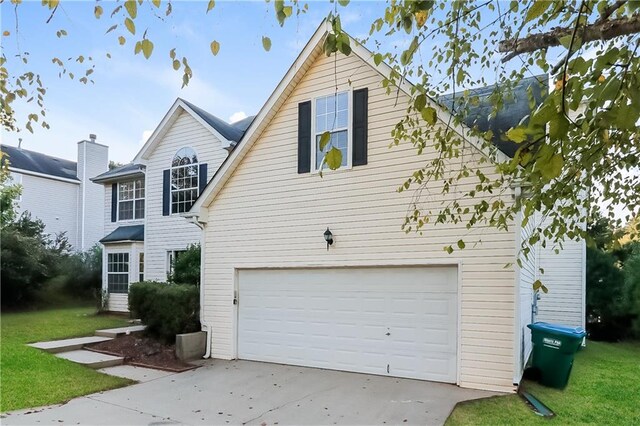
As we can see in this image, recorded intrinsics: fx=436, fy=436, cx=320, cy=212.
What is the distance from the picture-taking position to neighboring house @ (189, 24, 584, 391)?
7.32 meters

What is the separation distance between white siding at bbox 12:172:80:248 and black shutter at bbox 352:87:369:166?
1922 cm

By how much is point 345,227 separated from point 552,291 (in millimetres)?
7642

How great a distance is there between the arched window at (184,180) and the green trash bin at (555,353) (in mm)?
11124

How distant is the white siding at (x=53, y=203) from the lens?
21625 mm

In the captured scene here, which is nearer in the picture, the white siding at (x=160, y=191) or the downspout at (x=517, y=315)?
the downspout at (x=517, y=315)

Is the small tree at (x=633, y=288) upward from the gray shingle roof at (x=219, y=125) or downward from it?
downward

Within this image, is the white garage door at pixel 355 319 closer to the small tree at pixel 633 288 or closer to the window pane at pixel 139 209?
the window pane at pixel 139 209

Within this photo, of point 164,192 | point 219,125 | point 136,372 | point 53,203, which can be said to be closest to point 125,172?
point 164,192

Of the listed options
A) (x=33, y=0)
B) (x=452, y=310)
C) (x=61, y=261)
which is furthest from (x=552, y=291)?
(x=61, y=261)

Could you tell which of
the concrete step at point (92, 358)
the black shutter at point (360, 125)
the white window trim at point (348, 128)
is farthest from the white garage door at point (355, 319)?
the concrete step at point (92, 358)

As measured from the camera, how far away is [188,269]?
12414 millimetres

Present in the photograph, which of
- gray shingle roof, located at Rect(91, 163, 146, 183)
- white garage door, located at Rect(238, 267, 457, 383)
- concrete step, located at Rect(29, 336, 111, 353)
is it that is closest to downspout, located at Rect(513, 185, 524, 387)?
→ white garage door, located at Rect(238, 267, 457, 383)

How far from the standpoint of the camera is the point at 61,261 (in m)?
17.8

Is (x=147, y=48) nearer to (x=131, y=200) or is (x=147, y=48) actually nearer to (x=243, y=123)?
(x=243, y=123)
